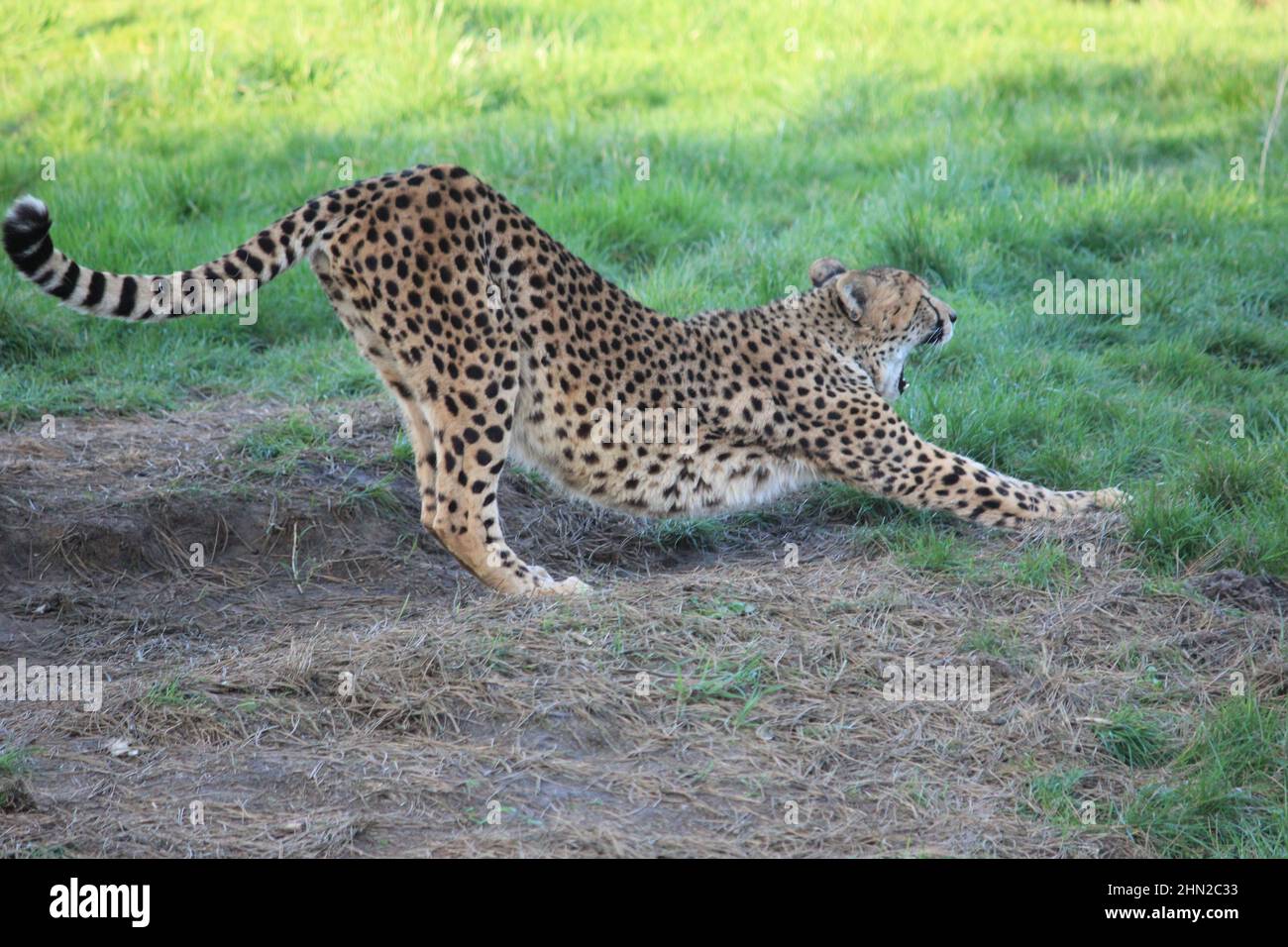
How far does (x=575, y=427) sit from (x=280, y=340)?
266 cm

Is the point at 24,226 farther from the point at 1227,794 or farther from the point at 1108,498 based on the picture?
the point at 1108,498

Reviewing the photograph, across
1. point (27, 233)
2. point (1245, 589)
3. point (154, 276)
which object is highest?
point (27, 233)

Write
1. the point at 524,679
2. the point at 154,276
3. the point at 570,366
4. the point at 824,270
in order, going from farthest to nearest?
the point at 824,270 < the point at 570,366 < the point at 154,276 < the point at 524,679

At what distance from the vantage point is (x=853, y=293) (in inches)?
238

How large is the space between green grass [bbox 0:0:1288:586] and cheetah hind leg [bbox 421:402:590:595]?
0.96 m

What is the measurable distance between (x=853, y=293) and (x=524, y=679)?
2577 mm

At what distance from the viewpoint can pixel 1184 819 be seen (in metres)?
3.71

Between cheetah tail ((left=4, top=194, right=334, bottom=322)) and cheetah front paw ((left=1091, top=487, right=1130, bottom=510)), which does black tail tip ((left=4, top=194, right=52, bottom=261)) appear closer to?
cheetah tail ((left=4, top=194, right=334, bottom=322))

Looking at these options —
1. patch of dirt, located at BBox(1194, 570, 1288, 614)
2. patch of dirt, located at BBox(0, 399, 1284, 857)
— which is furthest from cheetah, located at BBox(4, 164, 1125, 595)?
patch of dirt, located at BBox(1194, 570, 1288, 614)

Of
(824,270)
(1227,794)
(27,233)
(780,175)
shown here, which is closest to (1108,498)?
(824,270)

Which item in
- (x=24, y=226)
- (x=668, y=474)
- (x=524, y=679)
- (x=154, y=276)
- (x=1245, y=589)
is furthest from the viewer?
(x=668, y=474)

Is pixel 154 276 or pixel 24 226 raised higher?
pixel 24 226

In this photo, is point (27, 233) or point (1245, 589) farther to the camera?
point (1245, 589)
